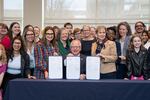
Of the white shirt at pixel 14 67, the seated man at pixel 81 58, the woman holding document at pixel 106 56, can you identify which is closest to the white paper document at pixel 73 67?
the seated man at pixel 81 58

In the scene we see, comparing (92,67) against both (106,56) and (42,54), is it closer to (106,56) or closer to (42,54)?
(106,56)

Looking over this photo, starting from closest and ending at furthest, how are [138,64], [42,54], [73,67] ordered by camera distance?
[73,67] < [138,64] < [42,54]

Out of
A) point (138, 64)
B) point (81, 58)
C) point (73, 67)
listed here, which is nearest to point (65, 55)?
point (81, 58)

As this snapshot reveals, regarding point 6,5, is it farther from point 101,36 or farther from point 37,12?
point 101,36

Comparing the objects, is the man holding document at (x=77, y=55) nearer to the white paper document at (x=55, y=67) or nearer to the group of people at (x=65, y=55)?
the group of people at (x=65, y=55)

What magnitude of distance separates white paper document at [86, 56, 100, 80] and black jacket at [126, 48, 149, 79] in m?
0.52

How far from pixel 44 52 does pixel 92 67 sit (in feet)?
2.36

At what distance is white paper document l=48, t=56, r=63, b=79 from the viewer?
10.7 feet

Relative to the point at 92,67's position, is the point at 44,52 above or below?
above

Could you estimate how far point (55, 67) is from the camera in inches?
129

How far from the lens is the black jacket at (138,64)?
3498mm

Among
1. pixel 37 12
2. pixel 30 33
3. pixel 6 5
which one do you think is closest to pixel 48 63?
pixel 30 33
